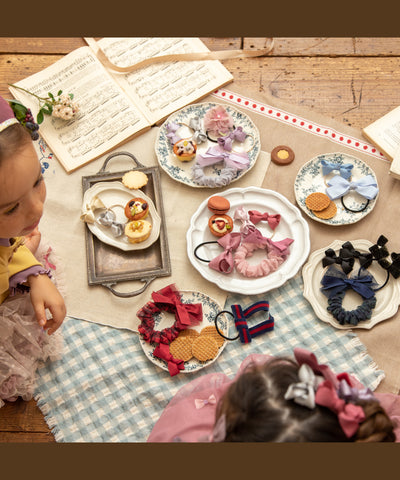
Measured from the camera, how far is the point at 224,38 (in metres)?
1.62

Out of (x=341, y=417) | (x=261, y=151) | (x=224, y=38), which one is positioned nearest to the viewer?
(x=341, y=417)

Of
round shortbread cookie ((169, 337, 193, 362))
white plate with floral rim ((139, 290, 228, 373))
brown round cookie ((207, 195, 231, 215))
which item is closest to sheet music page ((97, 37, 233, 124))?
brown round cookie ((207, 195, 231, 215))

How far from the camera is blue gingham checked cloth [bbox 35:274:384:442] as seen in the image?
120 cm

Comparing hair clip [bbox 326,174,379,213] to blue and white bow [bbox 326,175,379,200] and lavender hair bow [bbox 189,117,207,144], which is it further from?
lavender hair bow [bbox 189,117,207,144]

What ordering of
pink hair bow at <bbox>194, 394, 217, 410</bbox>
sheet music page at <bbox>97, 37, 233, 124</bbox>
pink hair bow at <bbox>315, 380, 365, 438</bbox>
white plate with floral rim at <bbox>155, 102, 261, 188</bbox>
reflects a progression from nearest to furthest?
1. pink hair bow at <bbox>315, 380, 365, 438</bbox>
2. pink hair bow at <bbox>194, 394, 217, 410</bbox>
3. white plate with floral rim at <bbox>155, 102, 261, 188</bbox>
4. sheet music page at <bbox>97, 37, 233, 124</bbox>

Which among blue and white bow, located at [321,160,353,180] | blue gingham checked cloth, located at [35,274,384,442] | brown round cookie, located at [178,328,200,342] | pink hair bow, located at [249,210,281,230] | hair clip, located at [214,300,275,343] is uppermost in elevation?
blue and white bow, located at [321,160,353,180]

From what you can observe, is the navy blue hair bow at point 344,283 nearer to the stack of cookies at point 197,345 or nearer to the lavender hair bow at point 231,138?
the stack of cookies at point 197,345

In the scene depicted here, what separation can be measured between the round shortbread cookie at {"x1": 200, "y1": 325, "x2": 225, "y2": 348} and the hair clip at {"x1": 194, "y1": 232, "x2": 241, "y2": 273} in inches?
5.7

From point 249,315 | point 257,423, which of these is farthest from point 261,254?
point 257,423

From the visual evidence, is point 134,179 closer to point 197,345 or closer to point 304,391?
point 197,345

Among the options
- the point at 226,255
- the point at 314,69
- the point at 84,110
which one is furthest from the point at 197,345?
the point at 314,69

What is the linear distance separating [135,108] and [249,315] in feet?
2.28

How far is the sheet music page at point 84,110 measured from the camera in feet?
4.91

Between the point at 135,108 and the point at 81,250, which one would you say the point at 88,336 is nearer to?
the point at 81,250
